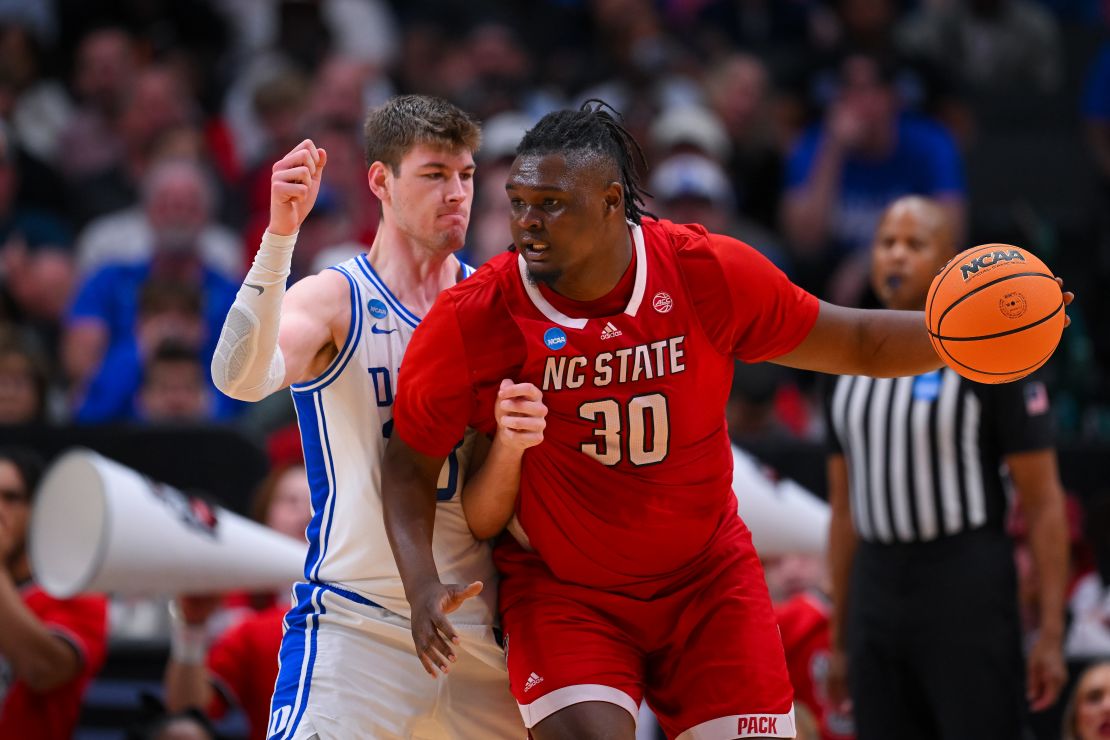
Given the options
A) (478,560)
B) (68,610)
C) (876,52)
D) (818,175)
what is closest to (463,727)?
(478,560)

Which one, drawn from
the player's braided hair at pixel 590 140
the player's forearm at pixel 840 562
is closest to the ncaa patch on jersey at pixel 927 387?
the player's forearm at pixel 840 562

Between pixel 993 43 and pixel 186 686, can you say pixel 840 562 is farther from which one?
pixel 993 43


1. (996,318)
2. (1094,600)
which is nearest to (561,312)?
(996,318)

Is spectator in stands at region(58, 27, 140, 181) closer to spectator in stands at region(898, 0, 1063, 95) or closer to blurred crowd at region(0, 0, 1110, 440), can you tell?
blurred crowd at region(0, 0, 1110, 440)

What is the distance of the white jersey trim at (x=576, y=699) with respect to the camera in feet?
13.0

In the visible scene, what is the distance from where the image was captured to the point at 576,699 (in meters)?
3.97

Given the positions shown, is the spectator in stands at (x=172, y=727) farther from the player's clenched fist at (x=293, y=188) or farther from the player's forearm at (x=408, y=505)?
the player's clenched fist at (x=293, y=188)

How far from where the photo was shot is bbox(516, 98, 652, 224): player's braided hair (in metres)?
4.02

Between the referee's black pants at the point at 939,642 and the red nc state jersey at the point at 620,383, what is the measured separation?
4.77ft

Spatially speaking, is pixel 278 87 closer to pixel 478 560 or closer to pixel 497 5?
pixel 497 5

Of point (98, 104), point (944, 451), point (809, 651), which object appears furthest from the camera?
point (98, 104)

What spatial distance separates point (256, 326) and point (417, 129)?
2.58 feet

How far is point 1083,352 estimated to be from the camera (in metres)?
8.77

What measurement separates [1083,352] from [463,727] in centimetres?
547
